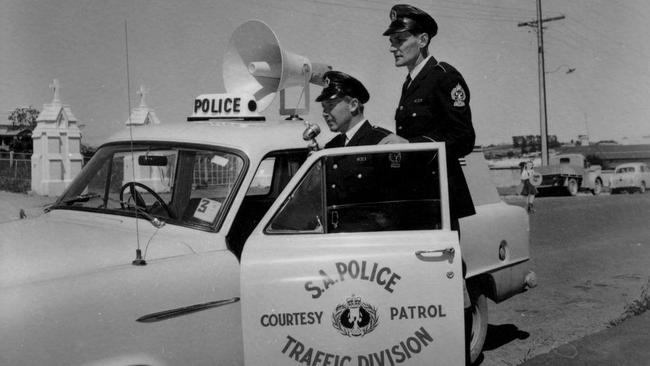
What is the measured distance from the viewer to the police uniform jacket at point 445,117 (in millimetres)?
3736

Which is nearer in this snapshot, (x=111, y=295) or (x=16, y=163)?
(x=111, y=295)

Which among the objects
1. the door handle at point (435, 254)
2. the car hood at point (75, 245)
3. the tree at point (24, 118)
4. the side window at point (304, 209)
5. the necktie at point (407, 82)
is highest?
the tree at point (24, 118)

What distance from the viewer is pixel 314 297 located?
310 cm

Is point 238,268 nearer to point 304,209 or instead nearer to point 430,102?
point 304,209

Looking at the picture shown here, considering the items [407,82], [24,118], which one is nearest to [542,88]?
[24,118]

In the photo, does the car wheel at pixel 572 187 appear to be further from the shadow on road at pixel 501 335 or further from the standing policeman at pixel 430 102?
the standing policeman at pixel 430 102

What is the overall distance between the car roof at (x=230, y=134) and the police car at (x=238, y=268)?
0.06ft

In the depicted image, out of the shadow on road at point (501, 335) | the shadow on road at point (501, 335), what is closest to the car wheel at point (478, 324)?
the shadow on road at point (501, 335)

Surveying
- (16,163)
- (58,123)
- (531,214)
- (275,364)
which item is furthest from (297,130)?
(16,163)

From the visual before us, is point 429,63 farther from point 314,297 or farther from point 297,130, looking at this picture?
point 314,297

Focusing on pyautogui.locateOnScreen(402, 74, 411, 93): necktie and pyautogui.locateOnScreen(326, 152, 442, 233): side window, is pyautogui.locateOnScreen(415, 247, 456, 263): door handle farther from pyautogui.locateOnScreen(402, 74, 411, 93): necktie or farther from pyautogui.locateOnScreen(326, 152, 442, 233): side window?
pyautogui.locateOnScreen(402, 74, 411, 93): necktie

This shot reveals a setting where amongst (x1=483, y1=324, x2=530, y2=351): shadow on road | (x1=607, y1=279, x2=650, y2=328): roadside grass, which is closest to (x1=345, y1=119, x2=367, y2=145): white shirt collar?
(x1=483, y1=324, x2=530, y2=351): shadow on road

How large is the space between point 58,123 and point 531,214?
44.8ft

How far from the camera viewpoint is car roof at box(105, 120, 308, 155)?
384 centimetres
